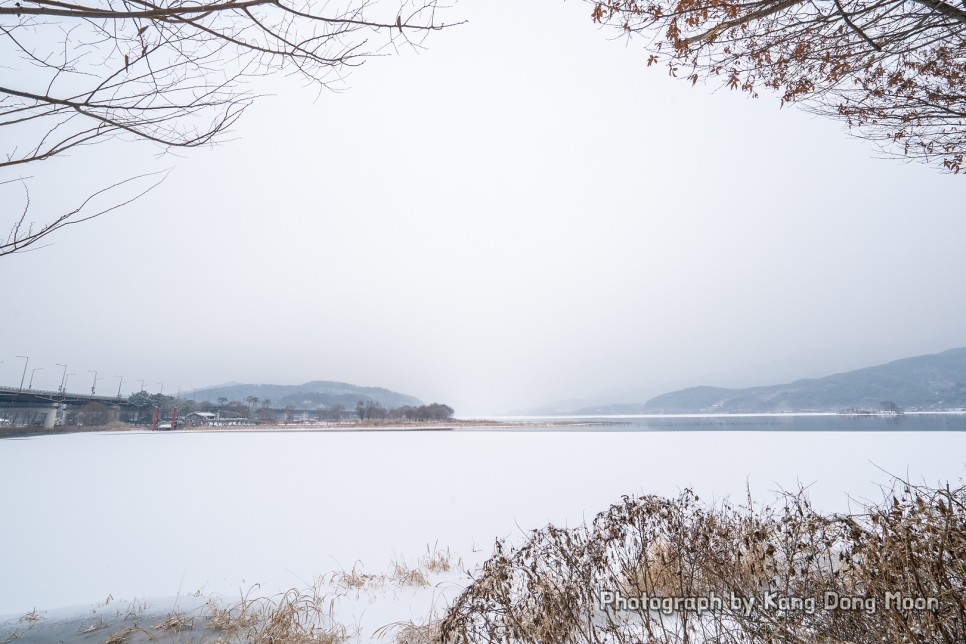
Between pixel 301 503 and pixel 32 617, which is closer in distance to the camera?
pixel 32 617

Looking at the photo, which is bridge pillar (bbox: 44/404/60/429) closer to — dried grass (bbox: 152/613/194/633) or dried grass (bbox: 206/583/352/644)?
dried grass (bbox: 152/613/194/633)

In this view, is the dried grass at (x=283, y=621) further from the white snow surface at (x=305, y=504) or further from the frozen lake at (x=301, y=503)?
the frozen lake at (x=301, y=503)

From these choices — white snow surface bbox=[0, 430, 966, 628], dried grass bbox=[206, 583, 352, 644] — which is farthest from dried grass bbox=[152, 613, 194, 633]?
white snow surface bbox=[0, 430, 966, 628]

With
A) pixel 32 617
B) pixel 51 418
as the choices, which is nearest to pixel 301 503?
pixel 32 617

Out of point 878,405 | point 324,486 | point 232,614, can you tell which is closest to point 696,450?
point 324,486

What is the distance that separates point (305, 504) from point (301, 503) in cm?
19

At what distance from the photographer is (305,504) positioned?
10.5m

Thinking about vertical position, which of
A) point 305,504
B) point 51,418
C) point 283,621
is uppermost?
point 51,418

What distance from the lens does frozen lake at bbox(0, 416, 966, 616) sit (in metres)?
6.41

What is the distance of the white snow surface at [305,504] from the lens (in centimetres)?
630

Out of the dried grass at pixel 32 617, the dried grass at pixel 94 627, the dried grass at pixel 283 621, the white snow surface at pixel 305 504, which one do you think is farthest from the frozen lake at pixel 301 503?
the dried grass at pixel 94 627

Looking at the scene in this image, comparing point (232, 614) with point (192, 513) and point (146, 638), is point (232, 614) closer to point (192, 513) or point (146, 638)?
point (146, 638)

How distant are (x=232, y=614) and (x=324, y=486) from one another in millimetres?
8346

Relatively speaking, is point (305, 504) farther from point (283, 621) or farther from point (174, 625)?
point (283, 621)
